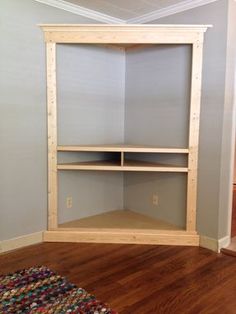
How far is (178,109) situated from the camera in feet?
10.9

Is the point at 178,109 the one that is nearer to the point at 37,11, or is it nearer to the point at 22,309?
the point at 37,11

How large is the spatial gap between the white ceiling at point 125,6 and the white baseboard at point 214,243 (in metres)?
2.40

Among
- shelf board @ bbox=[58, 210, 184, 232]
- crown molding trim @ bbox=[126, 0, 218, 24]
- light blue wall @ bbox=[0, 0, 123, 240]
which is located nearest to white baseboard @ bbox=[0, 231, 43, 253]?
light blue wall @ bbox=[0, 0, 123, 240]

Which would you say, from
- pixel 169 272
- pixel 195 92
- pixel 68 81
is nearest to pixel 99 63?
pixel 68 81

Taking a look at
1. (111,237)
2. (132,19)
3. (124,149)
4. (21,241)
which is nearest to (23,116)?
(124,149)

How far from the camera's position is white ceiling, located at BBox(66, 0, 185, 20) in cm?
304

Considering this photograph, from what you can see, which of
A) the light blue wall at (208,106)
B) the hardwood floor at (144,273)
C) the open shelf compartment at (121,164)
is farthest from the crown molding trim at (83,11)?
the hardwood floor at (144,273)

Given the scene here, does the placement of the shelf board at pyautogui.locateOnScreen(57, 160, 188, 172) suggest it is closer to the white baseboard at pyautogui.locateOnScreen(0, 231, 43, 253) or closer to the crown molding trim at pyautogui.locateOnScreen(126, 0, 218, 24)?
the white baseboard at pyautogui.locateOnScreen(0, 231, 43, 253)

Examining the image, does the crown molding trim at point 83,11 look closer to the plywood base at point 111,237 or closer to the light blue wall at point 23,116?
the light blue wall at point 23,116

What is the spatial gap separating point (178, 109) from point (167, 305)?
2.02 metres

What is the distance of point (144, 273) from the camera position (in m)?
2.50

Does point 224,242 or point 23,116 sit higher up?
point 23,116

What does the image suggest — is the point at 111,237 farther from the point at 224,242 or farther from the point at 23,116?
the point at 23,116

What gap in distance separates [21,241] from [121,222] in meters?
1.11
